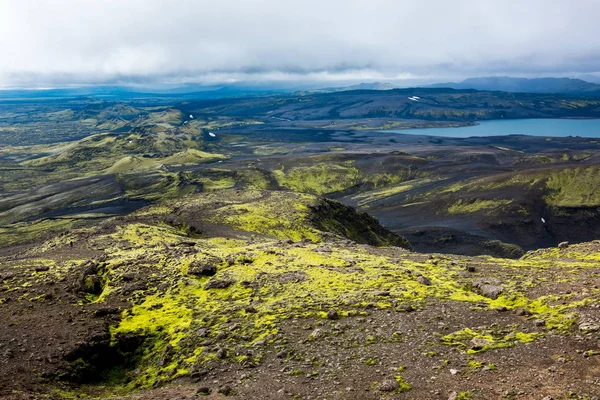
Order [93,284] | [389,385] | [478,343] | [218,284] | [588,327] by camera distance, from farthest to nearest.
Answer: [93,284]
[218,284]
[478,343]
[588,327]
[389,385]

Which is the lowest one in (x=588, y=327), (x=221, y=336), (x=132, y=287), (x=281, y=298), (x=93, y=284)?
(x=93, y=284)

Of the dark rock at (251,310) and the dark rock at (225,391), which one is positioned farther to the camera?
the dark rock at (251,310)

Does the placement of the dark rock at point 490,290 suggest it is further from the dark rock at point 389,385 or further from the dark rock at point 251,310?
the dark rock at point 251,310

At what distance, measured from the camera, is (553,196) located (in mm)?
138625

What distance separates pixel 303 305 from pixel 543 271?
56.6ft

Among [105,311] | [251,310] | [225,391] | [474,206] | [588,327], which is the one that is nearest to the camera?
[225,391]

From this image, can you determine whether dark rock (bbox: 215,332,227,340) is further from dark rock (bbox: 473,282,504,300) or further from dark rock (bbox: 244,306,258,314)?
dark rock (bbox: 473,282,504,300)

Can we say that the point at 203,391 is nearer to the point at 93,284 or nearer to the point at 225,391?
the point at 225,391

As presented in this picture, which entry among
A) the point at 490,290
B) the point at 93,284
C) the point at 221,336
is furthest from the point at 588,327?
the point at 93,284

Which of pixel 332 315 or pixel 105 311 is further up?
pixel 332 315

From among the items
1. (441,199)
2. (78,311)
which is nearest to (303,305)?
(78,311)

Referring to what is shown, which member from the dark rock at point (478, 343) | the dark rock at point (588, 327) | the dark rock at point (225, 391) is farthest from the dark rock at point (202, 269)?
the dark rock at point (588, 327)

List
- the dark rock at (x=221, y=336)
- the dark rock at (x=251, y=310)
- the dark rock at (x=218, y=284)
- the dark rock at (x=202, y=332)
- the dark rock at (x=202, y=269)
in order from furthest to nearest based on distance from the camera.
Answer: the dark rock at (x=202, y=269)
the dark rock at (x=218, y=284)
the dark rock at (x=251, y=310)
the dark rock at (x=202, y=332)
the dark rock at (x=221, y=336)

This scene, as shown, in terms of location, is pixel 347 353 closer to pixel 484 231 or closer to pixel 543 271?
pixel 543 271
